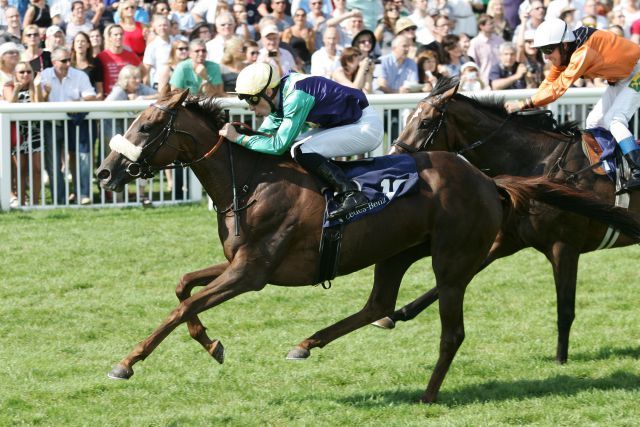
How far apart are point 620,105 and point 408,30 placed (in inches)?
255

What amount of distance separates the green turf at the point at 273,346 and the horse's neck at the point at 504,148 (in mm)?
1275

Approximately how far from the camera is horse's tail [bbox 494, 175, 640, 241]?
773 cm

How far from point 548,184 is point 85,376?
316 cm

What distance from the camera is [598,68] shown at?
8.45 m

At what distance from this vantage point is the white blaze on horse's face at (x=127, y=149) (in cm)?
705

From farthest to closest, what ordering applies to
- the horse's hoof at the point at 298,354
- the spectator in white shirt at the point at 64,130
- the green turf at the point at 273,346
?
1. the spectator in white shirt at the point at 64,130
2. the horse's hoof at the point at 298,354
3. the green turf at the point at 273,346

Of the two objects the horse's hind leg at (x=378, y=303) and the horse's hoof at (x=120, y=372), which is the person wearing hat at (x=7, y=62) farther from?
the horse's hoof at (x=120, y=372)

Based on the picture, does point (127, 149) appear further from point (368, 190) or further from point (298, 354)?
point (298, 354)

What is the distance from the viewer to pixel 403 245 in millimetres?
7430

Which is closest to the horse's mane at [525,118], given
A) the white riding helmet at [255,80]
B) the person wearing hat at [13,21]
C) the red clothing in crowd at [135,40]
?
the white riding helmet at [255,80]

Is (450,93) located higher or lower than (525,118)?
higher

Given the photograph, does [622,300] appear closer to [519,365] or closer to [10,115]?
[519,365]

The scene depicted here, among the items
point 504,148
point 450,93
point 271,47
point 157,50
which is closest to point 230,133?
point 450,93

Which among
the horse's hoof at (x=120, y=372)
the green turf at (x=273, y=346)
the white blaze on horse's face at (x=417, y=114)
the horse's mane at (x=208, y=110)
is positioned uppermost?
the horse's mane at (x=208, y=110)
